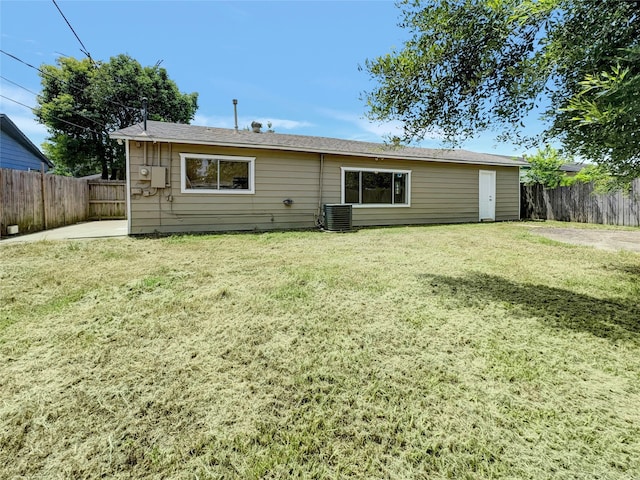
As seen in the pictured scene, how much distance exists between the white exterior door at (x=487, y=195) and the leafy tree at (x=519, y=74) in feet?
28.9

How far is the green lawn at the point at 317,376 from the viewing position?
130cm

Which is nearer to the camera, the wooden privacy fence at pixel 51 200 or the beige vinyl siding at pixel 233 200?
the wooden privacy fence at pixel 51 200

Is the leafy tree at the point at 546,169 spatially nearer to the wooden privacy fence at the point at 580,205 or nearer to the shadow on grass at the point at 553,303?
the wooden privacy fence at the point at 580,205

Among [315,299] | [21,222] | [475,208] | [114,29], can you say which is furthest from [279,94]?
[315,299]

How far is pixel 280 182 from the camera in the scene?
8906 mm

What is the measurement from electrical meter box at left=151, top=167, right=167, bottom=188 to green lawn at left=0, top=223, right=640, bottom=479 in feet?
13.2

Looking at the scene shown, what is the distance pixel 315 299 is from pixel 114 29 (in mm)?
11075

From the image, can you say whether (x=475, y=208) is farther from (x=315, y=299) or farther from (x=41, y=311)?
(x=41, y=311)

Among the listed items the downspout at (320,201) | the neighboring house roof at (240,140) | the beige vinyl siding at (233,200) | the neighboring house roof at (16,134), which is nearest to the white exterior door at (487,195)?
the neighboring house roof at (240,140)

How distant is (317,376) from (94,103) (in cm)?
2661

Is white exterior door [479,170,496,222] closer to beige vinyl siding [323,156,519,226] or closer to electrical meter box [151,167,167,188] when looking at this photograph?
beige vinyl siding [323,156,519,226]

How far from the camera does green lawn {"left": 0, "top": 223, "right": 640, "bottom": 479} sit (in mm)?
1301

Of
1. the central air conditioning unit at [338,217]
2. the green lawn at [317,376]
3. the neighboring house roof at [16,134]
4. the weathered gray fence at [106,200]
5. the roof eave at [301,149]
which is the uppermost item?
the neighboring house roof at [16,134]

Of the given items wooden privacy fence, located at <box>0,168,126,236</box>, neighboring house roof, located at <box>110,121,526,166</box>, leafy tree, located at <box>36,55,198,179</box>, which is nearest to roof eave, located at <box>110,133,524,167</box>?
neighboring house roof, located at <box>110,121,526,166</box>
